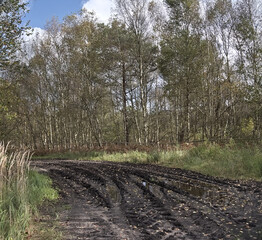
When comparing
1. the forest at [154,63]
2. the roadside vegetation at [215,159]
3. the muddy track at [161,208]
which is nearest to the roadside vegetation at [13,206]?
the muddy track at [161,208]

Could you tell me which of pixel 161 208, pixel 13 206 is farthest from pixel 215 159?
pixel 13 206

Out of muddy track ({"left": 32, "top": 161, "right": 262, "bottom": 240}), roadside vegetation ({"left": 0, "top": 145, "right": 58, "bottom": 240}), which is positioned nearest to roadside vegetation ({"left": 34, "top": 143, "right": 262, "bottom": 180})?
muddy track ({"left": 32, "top": 161, "right": 262, "bottom": 240})

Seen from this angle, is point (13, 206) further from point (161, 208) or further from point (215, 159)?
point (215, 159)

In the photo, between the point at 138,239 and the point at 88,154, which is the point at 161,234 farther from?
the point at 88,154

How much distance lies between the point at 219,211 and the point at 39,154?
74.2 ft

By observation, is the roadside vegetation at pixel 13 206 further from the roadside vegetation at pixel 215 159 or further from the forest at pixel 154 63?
the forest at pixel 154 63

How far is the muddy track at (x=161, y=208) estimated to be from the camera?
4270mm

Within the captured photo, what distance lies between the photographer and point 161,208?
18.3 feet

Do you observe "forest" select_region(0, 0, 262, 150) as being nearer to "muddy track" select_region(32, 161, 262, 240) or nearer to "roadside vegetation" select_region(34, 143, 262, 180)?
"roadside vegetation" select_region(34, 143, 262, 180)

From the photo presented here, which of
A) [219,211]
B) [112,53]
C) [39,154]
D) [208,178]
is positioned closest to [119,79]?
[112,53]

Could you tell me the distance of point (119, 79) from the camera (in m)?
24.0

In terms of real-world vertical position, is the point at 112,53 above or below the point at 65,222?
above

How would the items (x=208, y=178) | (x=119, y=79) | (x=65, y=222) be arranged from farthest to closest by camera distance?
(x=119, y=79) < (x=208, y=178) < (x=65, y=222)

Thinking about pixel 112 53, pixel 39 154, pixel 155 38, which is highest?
pixel 155 38
